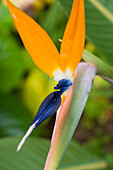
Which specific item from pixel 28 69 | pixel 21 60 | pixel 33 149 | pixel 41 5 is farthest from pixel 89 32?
pixel 41 5

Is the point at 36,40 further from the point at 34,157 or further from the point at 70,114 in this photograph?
the point at 34,157

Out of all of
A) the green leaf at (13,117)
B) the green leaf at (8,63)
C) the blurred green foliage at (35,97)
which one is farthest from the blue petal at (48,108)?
the green leaf at (8,63)

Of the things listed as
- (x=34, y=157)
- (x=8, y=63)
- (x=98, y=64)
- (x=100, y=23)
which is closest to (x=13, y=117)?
(x=8, y=63)

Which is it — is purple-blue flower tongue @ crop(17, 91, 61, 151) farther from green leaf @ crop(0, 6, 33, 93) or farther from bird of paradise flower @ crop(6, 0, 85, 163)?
green leaf @ crop(0, 6, 33, 93)

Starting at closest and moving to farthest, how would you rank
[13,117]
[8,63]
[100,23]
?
[100,23] → [13,117] → [8,63]

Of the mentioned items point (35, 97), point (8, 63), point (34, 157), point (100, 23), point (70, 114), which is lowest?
point (35, 97)

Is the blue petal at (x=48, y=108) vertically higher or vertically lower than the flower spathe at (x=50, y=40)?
lower

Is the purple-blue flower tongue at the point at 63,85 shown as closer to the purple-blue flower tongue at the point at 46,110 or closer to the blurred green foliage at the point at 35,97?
the purple-blue flower tongue at the point at 46,110

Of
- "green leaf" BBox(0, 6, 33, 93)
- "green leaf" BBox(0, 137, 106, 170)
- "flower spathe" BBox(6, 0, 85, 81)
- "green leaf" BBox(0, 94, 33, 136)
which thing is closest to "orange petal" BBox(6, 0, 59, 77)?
"flower spathe" BBox(6, 0, 85, 81)
